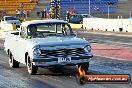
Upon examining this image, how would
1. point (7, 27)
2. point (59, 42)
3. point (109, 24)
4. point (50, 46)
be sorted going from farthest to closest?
point (7, 27) → point (109, 24) → point (59, 42) → point (50, 46)

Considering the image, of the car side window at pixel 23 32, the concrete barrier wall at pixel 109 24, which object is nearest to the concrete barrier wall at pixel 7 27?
the concrete barrier wall at pixel 109 24

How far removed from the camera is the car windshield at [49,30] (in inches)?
517

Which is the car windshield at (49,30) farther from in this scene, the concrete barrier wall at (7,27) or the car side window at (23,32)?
the concrete barrier wall at (7,27)

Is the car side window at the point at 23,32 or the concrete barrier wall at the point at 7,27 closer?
the car side window at the point at 23,32

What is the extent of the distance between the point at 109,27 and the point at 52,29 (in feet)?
108

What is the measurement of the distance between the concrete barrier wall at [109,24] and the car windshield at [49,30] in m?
27.9

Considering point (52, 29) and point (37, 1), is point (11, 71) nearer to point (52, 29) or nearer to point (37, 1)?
point (52, 29)

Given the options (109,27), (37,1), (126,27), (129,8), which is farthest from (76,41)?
(37,1)

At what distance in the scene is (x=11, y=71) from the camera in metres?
13.8

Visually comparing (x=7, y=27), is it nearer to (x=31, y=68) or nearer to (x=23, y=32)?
(x=23, y=32)

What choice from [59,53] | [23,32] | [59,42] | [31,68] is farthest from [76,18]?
[59,53]

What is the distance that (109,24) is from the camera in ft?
151

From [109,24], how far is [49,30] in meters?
33.0

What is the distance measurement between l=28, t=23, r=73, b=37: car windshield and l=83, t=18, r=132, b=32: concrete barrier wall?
2791 cm
